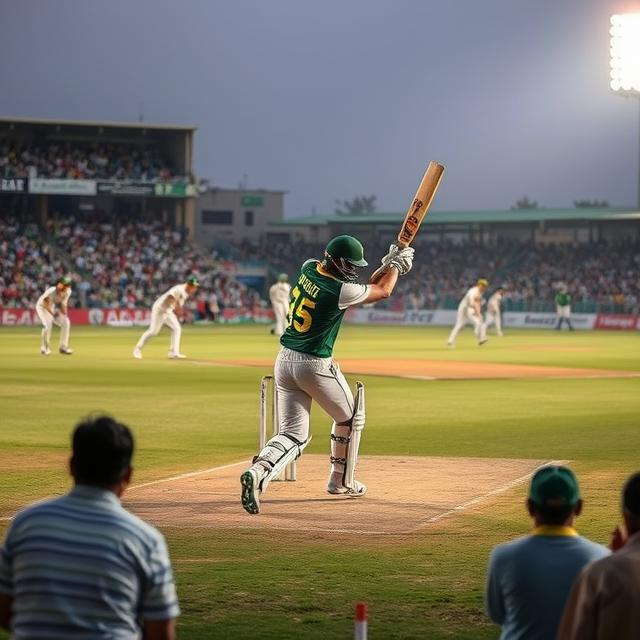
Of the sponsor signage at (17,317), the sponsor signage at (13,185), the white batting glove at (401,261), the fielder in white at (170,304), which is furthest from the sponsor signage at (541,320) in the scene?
the white batting glove at (401,261)

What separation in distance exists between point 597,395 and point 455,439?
7.82 m

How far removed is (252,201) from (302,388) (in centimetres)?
10049

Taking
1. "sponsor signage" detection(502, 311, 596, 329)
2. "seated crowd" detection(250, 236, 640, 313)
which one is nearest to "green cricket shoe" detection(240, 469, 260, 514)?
"sponsor signage" detection(502, 311, 596, 329)

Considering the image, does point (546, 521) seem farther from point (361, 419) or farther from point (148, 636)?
point (361, 419)

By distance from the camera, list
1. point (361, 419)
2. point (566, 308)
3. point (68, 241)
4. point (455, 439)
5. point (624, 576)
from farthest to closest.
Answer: point (68, 241) → point (566, 308) → point (455, 439) → point (361, 419) → point (624, 576)

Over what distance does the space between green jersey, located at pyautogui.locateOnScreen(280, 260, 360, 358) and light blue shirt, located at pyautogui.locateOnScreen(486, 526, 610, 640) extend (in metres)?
7.08

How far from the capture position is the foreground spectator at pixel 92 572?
4637 mm

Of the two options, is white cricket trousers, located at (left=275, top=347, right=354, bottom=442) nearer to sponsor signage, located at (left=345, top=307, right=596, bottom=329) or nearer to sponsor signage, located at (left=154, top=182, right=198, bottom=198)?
sponsor signage, located at (left=345, top=307, right=596, bottom=329)

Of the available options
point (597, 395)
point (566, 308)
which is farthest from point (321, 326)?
point (566, 308)

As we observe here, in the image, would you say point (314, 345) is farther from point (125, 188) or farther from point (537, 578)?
point (125, 188)

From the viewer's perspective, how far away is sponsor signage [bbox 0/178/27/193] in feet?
245

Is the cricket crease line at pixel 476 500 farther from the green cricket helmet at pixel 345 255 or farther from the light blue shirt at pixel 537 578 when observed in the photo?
the light blue shirt at pixel 537 578

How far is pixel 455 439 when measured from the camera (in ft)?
59.5

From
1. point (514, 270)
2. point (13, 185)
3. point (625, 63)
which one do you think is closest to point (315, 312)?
point (625, 63)
